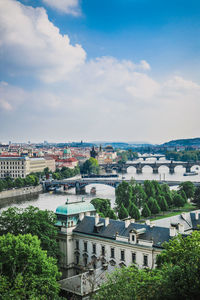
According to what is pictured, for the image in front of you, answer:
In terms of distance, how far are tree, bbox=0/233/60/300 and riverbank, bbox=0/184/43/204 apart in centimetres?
6645

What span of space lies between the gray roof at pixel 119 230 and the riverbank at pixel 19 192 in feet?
188

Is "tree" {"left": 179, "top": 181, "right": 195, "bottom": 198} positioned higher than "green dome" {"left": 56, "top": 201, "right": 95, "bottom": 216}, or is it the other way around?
"green dome" {"left": 56, "top": 201, "right": 95, "bottom": 216}

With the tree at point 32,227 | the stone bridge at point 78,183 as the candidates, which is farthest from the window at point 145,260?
the stone bridge at point 78,183

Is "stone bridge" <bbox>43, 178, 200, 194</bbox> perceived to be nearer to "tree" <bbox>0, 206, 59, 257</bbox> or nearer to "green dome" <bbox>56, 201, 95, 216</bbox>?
"green dome" <bbox>56, 201, 95, 216</bbox>

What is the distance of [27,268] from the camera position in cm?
2312

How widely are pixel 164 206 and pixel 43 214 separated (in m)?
33.5

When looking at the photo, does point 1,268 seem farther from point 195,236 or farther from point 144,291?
point 195,236

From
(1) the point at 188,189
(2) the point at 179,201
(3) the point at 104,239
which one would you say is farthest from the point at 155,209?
(3) the point at 104,239

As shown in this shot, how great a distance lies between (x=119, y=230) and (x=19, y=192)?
241 feet

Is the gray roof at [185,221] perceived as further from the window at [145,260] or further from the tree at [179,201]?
the tree at [179,201]

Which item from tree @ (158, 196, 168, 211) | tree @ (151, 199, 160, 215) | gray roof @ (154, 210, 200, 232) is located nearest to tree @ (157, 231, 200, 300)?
gray roof @ (154, 210, 200, 232)

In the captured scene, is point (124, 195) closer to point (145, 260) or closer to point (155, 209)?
point (155, 209)

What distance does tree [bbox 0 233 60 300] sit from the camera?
21.8m

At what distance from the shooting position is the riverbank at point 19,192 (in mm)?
94625
